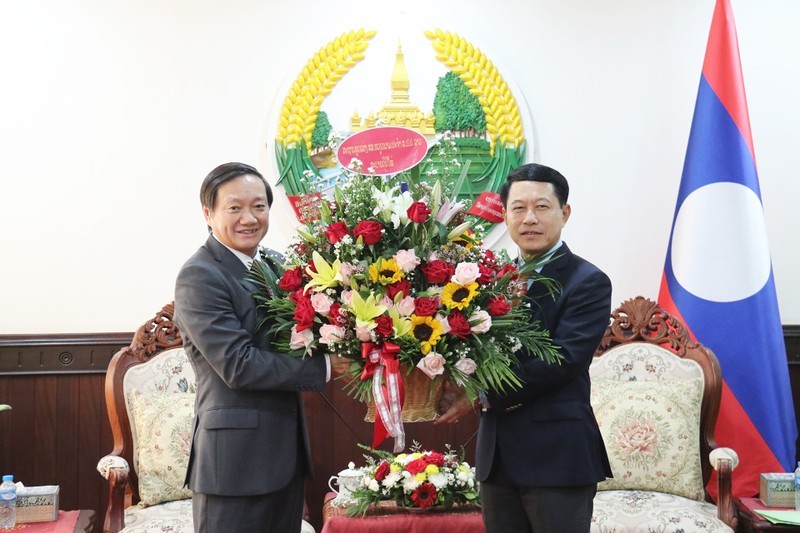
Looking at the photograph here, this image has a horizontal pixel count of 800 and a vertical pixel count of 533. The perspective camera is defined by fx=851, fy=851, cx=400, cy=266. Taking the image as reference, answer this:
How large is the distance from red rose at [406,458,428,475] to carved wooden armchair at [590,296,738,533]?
0.63 m

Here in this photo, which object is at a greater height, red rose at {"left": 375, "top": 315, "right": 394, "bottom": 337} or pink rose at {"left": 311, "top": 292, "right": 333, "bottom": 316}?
pink rose at {"left": 311, "top": 292, "right": 333, "bottom": 316}

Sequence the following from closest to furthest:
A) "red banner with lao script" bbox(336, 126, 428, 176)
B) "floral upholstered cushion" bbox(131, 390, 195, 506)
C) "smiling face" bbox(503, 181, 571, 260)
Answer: "smiling face" bbox(503, 181, 571, 260), "floral upholstered cushion" bbox(131, 390, 195, 506), "red banner with lao script" bbox(336, 126, 428, 176)

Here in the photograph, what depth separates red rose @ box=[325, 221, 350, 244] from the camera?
200 cm

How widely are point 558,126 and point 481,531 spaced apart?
1854mm

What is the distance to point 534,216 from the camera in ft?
7.50

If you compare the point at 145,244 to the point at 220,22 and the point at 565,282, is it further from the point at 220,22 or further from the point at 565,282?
the point at 565,282

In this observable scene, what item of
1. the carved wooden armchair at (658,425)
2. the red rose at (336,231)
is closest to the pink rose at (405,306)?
the red rose at (336,231)

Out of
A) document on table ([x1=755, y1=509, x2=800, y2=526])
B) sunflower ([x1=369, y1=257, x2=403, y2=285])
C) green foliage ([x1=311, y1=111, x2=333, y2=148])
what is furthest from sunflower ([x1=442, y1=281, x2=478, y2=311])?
green foliage ([x1=311, y1=111, x2=333, y2=148])

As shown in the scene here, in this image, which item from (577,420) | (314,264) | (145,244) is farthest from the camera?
(145,244)

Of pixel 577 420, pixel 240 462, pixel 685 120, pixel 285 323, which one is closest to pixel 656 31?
pixel 685 120

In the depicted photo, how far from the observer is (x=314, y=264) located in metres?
2.03

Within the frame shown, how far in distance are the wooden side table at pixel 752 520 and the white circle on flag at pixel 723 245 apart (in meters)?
0.83

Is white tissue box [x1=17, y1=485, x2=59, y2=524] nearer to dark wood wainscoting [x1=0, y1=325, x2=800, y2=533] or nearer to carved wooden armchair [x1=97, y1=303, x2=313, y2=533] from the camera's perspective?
carved wooden armchair [x1=97, y1=303, x2=313, y2=533]

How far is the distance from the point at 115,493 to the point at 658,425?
79.9 inches
